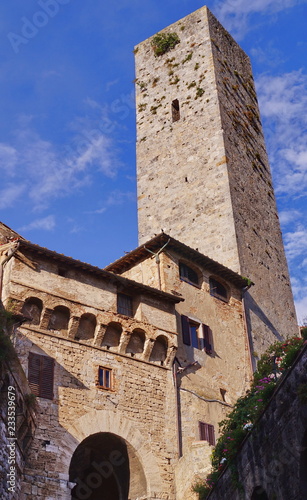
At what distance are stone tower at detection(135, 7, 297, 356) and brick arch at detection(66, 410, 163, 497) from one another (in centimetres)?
795

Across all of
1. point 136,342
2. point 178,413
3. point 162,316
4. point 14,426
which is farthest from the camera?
point 162,316

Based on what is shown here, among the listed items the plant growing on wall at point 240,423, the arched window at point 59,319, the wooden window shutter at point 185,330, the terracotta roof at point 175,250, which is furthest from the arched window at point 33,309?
the plant growing on wall at point 240,423

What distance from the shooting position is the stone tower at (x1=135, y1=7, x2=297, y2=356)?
2886 cm

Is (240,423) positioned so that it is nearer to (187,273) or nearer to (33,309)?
(33,309)

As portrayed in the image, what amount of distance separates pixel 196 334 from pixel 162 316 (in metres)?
2.15

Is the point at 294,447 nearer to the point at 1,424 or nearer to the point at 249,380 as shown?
the point at 1,424

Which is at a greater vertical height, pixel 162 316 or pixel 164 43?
pixel 164 43

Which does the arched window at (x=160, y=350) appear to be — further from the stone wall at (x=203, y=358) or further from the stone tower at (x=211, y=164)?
the stone tower at (x=211, y=164)

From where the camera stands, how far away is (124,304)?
21984 mm

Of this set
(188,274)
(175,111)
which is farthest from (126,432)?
(175,111)

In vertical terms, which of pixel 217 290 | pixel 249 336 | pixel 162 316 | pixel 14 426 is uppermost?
pixel 217 290

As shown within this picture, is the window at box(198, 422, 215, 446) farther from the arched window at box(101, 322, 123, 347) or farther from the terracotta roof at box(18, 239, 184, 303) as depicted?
the terracotta roof at box(18, 239, 184, 303)

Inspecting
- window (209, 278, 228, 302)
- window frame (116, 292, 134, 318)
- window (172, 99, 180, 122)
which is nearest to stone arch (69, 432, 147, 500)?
window frame (116, 292, 134, 318)

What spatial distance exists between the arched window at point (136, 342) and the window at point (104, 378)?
49.8 inches
